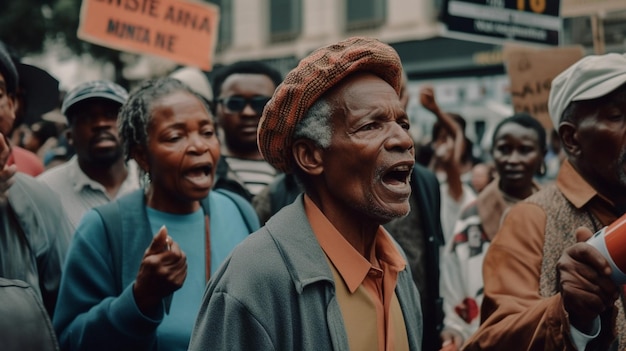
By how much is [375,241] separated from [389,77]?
1.60 feet

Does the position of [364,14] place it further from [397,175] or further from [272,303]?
[272,303]

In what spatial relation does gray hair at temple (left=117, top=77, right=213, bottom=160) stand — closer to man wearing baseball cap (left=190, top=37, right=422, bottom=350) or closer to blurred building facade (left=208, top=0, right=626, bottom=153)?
man wearing baseball cap (left=190, top=37, right=422, bottom=350)

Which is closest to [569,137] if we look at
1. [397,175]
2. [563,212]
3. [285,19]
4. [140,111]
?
[563,212]

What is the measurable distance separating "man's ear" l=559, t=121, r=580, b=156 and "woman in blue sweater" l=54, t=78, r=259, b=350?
131 centimetres

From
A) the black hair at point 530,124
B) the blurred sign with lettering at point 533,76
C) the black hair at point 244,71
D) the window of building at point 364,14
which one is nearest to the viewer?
the black hair at point 244,71

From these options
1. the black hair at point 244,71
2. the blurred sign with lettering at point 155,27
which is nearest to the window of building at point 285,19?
the blurred sign with lettering at point 155,27

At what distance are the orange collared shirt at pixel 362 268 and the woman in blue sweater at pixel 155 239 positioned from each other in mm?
649

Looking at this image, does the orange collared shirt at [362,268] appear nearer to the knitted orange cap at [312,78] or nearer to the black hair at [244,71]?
the knitted orange cap at [312,78]

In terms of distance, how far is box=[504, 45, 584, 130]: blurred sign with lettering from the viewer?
563 cm

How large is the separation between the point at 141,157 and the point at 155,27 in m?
3.95

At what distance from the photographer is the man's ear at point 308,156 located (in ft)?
7.36

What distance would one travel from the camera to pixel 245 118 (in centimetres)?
477

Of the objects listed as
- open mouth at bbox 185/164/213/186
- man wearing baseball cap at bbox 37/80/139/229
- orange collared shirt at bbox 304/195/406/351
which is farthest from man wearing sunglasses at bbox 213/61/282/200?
orange collared shirt at bbox 304/195/406/351

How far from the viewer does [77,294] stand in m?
2.96
